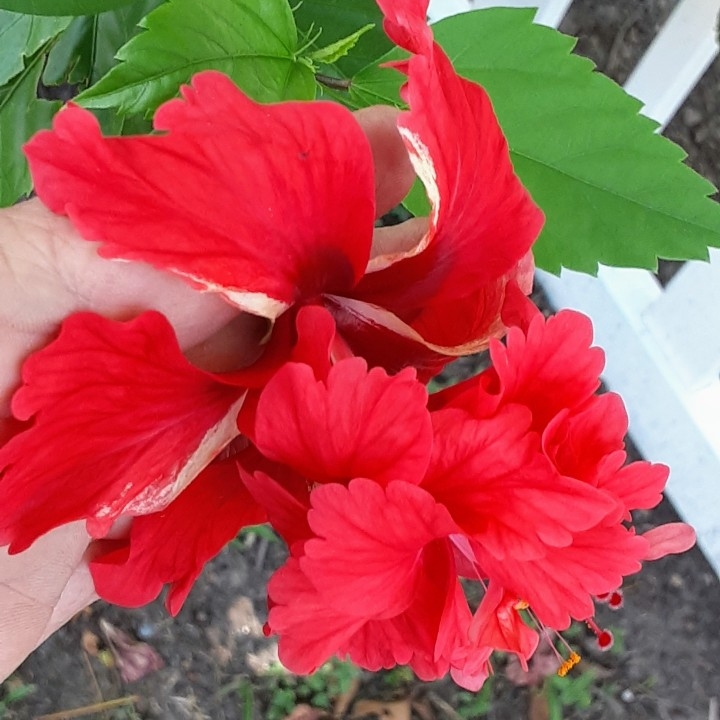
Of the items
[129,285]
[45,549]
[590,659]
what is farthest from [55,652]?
[129,285]

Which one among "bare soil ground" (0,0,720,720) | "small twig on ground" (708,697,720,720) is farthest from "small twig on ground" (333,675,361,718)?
"small twig on ground" (708,697,720,720)

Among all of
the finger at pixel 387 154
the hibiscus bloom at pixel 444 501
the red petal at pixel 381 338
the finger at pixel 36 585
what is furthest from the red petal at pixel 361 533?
the finger at pixel 36 585

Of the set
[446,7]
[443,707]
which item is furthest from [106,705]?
[446,7]

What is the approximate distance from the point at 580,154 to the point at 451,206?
0.95 feet

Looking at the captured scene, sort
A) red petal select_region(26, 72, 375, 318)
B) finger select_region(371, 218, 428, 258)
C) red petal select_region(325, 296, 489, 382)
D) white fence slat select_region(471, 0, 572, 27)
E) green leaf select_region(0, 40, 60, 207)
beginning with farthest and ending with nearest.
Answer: white fence slat select_region(471, 0, 572, 27)
green leaf select_region(0, 40, 60, 207)
finger select_region(371, 218, 428, 258)
red petal select_region(325, 296, 489, 382)
red petal select_region(26, 72, 375, 318)

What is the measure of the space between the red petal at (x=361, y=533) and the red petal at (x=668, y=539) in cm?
14

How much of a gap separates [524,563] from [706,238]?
1.21ft

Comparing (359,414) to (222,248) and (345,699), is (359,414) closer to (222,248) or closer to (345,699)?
(222,248)

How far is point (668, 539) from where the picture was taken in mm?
443

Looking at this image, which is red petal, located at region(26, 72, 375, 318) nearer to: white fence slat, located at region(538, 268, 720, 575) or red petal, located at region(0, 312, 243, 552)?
red petal, located at region(0, 312, 243, 552)

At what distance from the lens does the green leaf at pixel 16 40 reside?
63cm

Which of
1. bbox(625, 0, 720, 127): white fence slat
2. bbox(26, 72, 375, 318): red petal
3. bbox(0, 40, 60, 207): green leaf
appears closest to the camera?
bbox(26, 72, 375, 318): red petal

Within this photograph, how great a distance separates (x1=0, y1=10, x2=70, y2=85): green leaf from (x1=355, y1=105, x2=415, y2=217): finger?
0.88ft

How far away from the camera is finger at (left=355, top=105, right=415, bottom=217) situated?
19.7 inches
